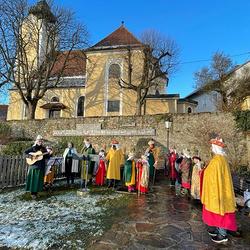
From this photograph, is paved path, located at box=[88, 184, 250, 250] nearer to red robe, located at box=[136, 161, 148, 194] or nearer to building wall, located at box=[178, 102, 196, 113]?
red robe, located at box=[136, 161, 148, 194]

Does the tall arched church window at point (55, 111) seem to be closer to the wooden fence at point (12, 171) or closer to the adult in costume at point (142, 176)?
the wooden fence at point (12, 171)

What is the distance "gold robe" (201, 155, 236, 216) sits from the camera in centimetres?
510

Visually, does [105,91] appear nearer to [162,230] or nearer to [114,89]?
[114,89]

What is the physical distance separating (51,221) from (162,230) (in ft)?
7.98

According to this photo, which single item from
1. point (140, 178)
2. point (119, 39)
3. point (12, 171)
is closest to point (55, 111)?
point (119, 39)

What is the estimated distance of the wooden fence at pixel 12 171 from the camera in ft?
33.2

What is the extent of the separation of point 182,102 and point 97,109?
9.82 metres

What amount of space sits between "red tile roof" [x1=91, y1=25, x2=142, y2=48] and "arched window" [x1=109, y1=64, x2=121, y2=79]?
2.52 metres

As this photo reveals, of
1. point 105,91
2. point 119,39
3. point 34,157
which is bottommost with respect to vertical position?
point 34,157

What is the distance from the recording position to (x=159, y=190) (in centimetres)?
1069

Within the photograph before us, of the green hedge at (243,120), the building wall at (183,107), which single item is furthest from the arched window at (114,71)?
the green hedge at (243,120)

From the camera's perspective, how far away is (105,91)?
32188 millimetres

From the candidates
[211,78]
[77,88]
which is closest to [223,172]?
[211,78]

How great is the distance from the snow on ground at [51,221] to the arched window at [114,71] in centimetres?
2432
